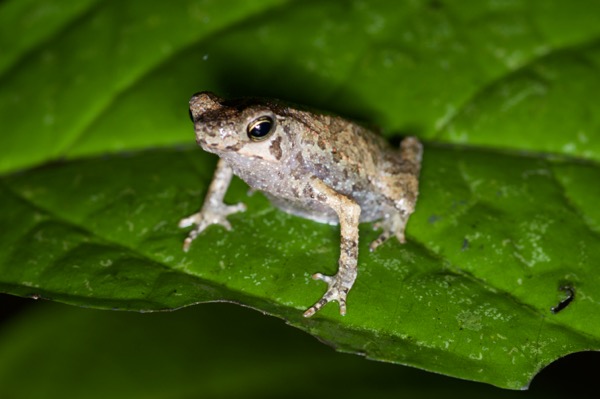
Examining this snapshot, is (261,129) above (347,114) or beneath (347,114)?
above

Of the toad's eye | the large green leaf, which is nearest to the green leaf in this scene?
the large green leaf

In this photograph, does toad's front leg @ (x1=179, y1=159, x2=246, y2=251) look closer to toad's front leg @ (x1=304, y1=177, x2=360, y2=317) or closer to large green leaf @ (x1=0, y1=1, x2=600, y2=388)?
large green leaf @ (x1=0, y1=1, x2=600, y2=388)

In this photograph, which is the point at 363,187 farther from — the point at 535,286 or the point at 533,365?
the point at 533,365

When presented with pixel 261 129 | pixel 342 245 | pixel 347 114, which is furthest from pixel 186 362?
pixel 347 114

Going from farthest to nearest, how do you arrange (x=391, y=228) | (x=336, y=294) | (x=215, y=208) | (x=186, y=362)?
(x=186, y=362)
(x=215, y=208)
(x=391, y=228)
(x=336, y=294)

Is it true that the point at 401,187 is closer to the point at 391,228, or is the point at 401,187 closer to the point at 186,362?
the point at 391,228
